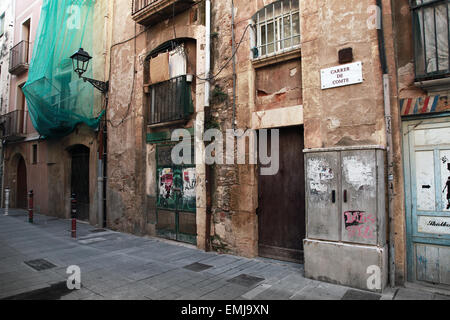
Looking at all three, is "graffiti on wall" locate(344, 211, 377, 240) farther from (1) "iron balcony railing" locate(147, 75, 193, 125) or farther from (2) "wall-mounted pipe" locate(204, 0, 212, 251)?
(1) "iron balcony railing" locate(147, 75, 193, 125)

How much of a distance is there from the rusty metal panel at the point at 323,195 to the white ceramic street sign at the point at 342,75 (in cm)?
116

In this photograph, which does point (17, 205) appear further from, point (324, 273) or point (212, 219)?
point (324, 273)

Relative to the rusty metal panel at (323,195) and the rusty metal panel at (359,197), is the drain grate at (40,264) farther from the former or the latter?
the rusty metal panel at (359,197)

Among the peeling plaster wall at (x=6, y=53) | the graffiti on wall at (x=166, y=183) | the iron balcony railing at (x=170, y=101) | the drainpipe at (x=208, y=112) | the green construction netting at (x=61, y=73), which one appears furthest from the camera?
the peeling plaster wall at (x=6, y=53)

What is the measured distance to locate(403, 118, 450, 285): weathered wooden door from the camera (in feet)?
13.4

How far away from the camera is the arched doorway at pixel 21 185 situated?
14.9 metres

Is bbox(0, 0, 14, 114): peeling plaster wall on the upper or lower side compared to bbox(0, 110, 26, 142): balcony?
upper

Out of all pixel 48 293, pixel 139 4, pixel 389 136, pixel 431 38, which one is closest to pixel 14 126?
pixel 139 4

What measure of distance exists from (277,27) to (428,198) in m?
4.08

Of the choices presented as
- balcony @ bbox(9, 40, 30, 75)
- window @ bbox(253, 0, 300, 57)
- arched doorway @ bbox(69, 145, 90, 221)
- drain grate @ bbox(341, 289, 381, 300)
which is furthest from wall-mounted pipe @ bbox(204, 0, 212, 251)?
balcony @ bbox(9, 40, 30, 75)

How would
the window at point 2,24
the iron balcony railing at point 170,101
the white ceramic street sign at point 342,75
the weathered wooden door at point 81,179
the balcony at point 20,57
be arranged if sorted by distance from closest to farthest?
the white ceramic street sign at point 342,75
the iron balcony railing at point 170,101
the weathered wooden door at point 81,179
the balcony at point 20,57
the window at point 2,24

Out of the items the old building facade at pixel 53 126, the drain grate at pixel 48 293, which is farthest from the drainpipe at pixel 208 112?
the old building facade at pixel 53 126

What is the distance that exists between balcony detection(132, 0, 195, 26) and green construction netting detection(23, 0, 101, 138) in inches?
107
